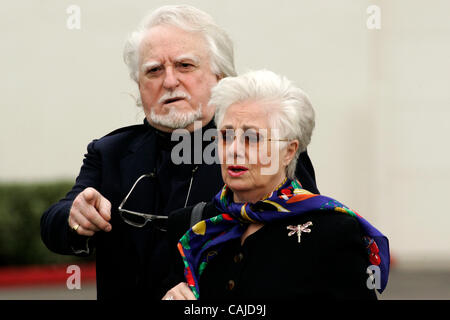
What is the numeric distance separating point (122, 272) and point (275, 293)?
98 cm

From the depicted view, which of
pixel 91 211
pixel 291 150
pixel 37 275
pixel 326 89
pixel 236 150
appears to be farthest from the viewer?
pixel 326 89

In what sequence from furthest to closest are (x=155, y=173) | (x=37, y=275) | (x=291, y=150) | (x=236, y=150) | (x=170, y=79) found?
(x=37, y=275) → (x=155, y=173) → (x=170, y=79) → (x=291, y=150) → (x=236, y=150)

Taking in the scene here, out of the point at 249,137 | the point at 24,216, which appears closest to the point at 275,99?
the point at 249,137

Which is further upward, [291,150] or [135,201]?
[291,150]

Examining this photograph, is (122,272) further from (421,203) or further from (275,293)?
(421,203)

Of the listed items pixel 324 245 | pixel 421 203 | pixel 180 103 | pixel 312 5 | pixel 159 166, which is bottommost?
pixel 421 203

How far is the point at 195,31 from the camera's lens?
3754mm

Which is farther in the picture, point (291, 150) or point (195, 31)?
point (195, 31)

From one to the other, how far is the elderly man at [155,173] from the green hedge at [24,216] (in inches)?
320

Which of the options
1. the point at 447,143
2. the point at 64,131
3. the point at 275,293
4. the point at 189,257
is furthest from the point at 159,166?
the point at 447,143

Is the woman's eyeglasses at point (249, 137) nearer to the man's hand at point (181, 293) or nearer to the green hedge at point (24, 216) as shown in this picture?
the man's hand at point (181, 293)

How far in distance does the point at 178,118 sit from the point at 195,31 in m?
0.39

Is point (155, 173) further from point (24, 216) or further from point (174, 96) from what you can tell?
point (24, 216)

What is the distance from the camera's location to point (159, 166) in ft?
12.6
